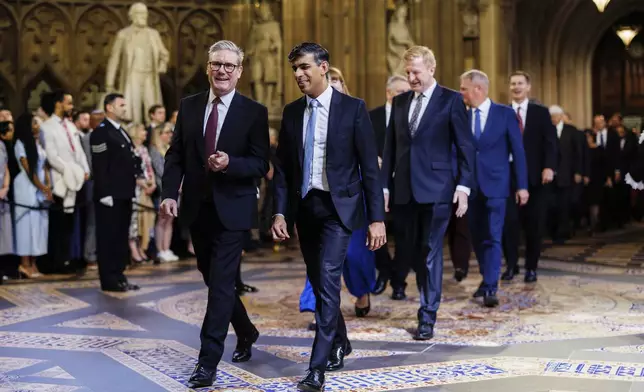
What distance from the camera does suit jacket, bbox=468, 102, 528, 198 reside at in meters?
8.38

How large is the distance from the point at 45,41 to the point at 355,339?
11645 millimetres

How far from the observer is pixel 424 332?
668 centimetres

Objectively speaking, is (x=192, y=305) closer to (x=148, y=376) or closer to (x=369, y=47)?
(x=148, y=376)

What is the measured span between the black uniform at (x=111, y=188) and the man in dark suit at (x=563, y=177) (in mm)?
6348

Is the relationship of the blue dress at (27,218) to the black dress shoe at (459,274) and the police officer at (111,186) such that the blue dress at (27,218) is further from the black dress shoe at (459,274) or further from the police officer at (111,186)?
the black dress shoe at (459,274)

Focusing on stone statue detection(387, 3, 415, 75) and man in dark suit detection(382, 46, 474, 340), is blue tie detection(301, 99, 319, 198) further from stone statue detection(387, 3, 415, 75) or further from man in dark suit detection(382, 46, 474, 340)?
stone statue detection(387, 3, 415, 75)

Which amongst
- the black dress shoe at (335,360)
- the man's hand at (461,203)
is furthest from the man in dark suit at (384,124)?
the black dress shoe at (335,360)

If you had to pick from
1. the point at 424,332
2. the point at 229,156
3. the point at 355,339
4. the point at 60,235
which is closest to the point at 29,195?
the point at 60,235

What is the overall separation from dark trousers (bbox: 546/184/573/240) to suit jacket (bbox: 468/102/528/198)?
5693 millimetres

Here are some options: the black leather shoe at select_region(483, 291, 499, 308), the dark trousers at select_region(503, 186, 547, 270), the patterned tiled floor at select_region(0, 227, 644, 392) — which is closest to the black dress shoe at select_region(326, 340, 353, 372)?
the patterned tiled floor at select_region(0, 227, 644, 392)

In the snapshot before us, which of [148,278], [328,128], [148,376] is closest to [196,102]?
[328,128]

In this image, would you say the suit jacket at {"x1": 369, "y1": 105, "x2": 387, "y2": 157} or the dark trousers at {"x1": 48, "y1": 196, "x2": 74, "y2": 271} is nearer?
the suit jacket at {"x1": 369, "y1": 105, "x2": 387, "y2": 157}

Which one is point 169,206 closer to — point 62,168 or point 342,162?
point 342,162

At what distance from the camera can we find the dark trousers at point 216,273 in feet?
17.7
